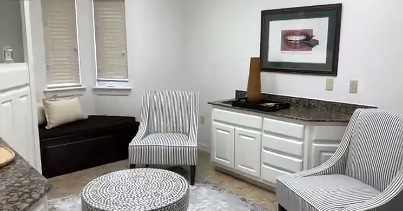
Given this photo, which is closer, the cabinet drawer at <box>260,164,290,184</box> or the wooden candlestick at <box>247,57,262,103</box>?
the cabinet drawer at <box>260,164,290,184</box>

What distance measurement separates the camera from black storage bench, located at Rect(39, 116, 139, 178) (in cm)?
356

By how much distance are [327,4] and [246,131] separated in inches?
57.7

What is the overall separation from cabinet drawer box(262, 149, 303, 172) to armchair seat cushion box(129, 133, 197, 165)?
28.2 inches

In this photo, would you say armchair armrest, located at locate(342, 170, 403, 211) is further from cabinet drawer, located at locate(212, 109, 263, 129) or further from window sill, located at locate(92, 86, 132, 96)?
window sill, located at locate(92, 86, 132, 96)

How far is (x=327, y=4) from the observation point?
313 centimetres

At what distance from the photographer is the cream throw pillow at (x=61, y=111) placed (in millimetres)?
3826

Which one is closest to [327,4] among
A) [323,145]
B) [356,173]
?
[323,145]

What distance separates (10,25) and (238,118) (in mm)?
2200

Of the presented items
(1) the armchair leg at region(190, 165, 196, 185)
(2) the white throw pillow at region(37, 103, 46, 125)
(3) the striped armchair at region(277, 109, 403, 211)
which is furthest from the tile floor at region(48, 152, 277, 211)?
(2) the white throw pillow at region(37, 103, 46, 125)

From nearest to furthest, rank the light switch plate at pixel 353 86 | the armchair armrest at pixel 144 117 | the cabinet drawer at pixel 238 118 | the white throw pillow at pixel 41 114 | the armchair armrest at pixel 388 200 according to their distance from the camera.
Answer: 1. the armchair armrest at pixel 388 200
2. the light switch plate at pixel 353 86
3. the cabinet drawer at pixel 238 118
4. the armchair armrest at pixel 144 117
5. the white throw pillow at pixel 41 114

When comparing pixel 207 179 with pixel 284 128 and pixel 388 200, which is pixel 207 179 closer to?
pixel 284 128

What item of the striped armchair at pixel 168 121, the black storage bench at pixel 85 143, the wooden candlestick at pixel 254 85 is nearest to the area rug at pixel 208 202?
the striped armchair at pixel 168 121

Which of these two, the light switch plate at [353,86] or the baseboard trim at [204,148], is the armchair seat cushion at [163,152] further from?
the light switch plate at [353,86]

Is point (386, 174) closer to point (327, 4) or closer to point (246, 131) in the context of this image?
point (246, 131)
